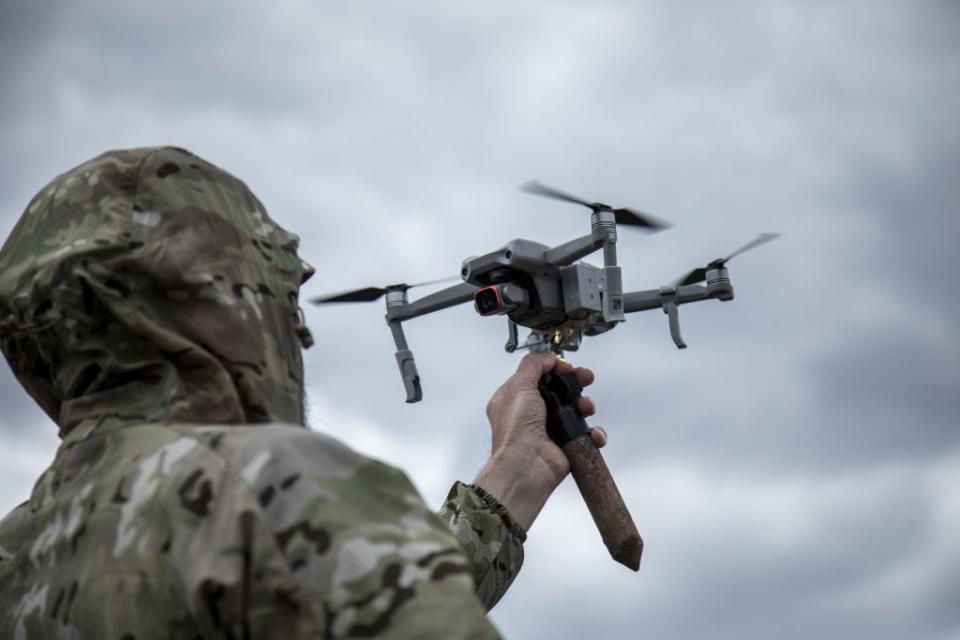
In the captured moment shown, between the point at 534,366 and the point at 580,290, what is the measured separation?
5.02ft

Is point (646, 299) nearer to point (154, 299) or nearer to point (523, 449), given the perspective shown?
point (523, 449)

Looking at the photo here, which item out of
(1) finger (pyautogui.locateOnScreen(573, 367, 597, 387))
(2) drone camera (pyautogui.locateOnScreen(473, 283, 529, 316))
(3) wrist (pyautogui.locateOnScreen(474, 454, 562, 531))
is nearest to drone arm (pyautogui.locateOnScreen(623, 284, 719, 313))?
(2) drone camera (pyautogui.locateOnScreen(473, 283, 529, 316))

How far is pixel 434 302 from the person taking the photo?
33.3 feet

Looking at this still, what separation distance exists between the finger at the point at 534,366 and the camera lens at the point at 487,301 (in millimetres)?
1130

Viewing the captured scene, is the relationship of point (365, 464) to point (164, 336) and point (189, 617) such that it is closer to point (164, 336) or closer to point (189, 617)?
point (189, 617)

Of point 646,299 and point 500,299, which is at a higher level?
A: point 646,299

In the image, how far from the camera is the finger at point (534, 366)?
645 centimetres

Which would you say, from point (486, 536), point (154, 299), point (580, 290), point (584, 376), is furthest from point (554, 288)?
point (154, 299)

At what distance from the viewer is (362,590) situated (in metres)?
2.66

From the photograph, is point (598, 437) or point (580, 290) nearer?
point (598, 437)

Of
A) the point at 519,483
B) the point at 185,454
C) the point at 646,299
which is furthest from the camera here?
the point at 646,299

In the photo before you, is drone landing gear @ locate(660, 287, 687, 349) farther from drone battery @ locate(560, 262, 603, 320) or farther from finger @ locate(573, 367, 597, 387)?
finger @ locate(573, 367, 597, 387)

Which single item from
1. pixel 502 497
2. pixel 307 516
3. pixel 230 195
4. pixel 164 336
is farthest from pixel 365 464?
pixel 502 497

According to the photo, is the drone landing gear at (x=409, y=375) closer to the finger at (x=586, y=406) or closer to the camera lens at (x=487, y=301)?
the camera lens at (x=487, y=301)
